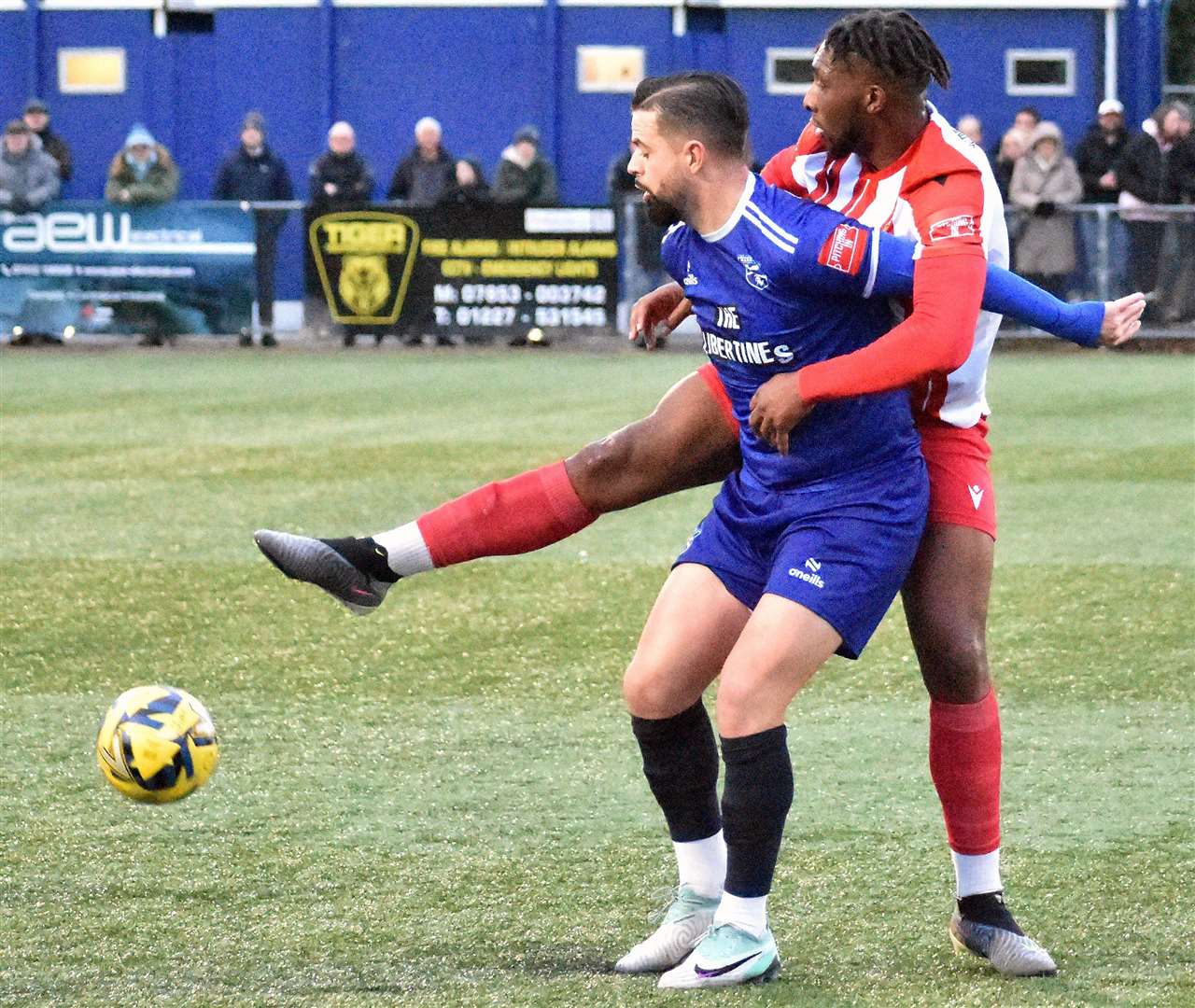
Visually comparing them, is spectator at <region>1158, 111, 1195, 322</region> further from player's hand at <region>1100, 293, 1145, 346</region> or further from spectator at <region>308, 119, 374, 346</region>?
player's hand at <region>1100, 293, 1145, 346</region>

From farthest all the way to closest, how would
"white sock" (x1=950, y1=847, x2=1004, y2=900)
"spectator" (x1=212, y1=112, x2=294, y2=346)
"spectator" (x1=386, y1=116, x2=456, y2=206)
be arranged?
"spectator" (x1=212, y1=112, x2=294, y2=346)
"spectator" (x1=386, y1=116, x2=456, y2=206)
"white sock" (x1=950, y1=847, x2=1004, y2=900)

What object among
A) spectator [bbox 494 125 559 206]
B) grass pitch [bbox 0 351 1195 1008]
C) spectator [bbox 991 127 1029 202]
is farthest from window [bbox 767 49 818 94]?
grass pitch [bbox 0 351 1195 1008]

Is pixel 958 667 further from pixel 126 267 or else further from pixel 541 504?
pixel 126 267

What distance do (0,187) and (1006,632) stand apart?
14564 millimetres

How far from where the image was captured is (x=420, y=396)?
50.3 ft

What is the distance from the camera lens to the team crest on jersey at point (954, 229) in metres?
3.97

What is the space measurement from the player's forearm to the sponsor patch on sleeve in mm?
57

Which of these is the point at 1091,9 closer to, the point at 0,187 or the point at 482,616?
the point at 0,187

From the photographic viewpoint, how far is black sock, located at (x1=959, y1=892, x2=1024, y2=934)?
4.23m

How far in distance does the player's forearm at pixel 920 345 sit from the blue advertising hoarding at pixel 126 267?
15746mm

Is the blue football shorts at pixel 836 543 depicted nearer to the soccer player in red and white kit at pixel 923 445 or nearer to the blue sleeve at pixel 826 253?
the soccer player in red and white kit at pixel 923 445

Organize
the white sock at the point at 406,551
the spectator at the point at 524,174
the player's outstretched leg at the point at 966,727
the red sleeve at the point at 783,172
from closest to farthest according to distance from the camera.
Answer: the player's outstretched leg at the point at 966,727
the red sleeve at the point at 783,172
the white sock at the point at 406,551
the spectator at the point at 524,174

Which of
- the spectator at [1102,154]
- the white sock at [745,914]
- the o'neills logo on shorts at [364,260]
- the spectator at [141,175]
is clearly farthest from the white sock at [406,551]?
the spectator at [1102,154]

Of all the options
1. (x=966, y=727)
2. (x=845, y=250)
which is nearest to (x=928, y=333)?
(x=845, y=250)
